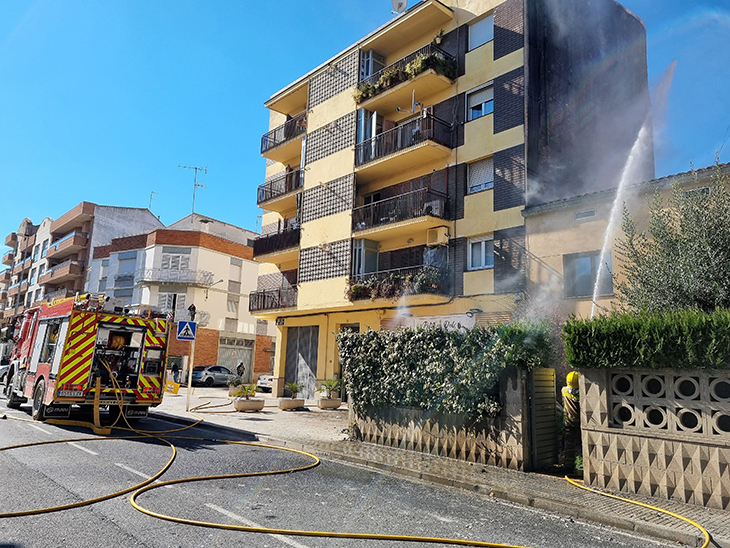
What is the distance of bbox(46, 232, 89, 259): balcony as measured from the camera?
52.6m

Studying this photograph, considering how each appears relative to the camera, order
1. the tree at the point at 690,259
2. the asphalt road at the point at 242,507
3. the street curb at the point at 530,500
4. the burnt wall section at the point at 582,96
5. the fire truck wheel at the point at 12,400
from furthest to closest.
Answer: the burnt wall section at the point at 582,96
the fire truck wheel at the point at 12,400
the tree at the point at 690,259
the street curb at the point at 530,500
the asphalt road at the point at 242,507

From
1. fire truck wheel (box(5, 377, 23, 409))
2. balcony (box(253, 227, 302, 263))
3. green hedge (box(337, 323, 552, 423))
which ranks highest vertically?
balcony (box(253, 227, 302, 263))

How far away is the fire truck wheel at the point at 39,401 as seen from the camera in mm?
12778

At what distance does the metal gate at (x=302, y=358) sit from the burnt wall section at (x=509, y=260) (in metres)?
10.4

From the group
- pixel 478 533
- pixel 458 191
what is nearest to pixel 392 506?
pixel 478 533

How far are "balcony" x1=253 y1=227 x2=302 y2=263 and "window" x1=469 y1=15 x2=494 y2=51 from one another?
430 inches

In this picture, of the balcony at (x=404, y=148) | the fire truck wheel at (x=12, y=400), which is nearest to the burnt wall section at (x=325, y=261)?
the balcony at (x=404, y=148)

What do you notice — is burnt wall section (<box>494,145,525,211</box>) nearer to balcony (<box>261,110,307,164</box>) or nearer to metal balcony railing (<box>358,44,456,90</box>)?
metal balcony railing (<box>358,44,456,90</box>)

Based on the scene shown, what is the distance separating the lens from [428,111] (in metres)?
21.0

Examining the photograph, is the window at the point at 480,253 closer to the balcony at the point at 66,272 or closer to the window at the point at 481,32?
the window at the point at 481,32

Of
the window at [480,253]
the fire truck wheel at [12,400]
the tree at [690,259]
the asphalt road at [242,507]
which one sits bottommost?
the asphalt road at [242,507]

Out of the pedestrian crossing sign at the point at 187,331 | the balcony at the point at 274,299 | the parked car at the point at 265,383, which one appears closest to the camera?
the pedestrian crossing sign at the point at 187,331

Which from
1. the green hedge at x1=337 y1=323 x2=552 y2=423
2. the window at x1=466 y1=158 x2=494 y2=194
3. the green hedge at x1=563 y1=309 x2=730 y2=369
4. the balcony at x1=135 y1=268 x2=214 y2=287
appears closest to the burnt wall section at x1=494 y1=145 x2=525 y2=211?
the window at x1=466 y1=158 x2=494 y2=194

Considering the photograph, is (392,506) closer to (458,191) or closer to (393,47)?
(458,191)
